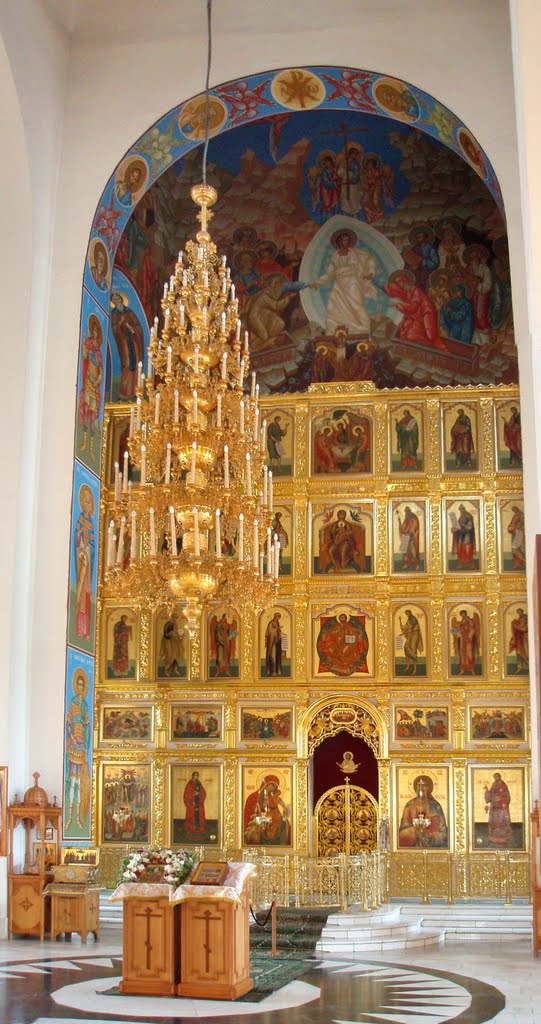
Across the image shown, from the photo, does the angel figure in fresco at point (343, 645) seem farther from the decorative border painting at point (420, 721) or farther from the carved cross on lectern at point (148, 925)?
the carved cross on lectern at point (148, 925)

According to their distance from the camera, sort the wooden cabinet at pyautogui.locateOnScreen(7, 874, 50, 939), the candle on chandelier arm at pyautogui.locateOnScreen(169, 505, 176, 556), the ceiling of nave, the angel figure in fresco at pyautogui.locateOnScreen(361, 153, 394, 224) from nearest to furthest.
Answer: the candle on chandelier arm at pyautogui.locateOnScreen(169, 505, 176, 556)
the wooden cabinet at pyautogui.locateOnScreen(7, 874, 50, 939)
the ceiling of nave
the angel figure in fresco at pyautogui.locateOnScreen(361, 153, 394, 224)

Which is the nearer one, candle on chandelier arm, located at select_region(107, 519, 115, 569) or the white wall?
candle on chandelier arm, located at select_region(107, 519, 115, 569)

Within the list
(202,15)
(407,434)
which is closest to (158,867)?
(407,434)

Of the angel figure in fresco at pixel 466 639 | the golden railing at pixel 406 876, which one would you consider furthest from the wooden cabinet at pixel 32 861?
the angel figure in fresco at pixel 466 639

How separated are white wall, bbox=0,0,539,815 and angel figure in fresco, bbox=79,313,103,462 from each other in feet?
1.00

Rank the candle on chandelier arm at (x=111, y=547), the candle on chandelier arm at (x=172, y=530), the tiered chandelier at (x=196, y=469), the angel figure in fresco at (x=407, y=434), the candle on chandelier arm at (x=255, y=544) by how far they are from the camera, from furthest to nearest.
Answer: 1. the angel figure in fresco at (x=407, y=434)
2. the candle on chandelier arm at (x=111, y=547)
3. the candle on chandelier arm at (x=255, y=544)
4. the tiered chandelier at (x=196, y=469)
5. the candle on chandelier arm at (x=172, y=530)

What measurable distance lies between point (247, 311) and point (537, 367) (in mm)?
9482

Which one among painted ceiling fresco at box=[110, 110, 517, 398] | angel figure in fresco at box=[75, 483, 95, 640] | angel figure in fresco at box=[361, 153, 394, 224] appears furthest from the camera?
angel figure in fresco at box=[361, 153, 394, 224]

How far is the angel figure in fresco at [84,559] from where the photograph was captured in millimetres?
14688

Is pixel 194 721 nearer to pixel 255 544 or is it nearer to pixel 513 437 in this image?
pixel 513 437

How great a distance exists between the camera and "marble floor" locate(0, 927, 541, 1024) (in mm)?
8305

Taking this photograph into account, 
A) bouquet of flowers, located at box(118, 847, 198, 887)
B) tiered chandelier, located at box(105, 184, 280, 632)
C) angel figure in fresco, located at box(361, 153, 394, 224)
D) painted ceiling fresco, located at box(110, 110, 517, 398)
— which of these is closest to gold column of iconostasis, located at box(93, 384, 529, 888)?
painted ceiling fresco, located at box(110, 110, 517, 398)

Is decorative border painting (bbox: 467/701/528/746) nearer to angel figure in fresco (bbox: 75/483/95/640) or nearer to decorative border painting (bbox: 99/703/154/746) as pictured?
decorative border painting (bbox: 99/703/154/746)

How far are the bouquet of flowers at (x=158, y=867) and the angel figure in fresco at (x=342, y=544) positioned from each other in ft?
26.5
